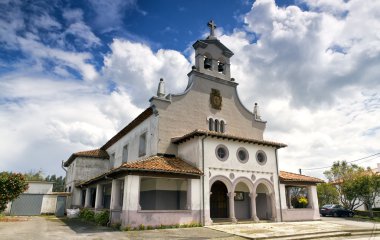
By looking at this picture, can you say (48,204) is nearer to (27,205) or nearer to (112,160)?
(27,205)

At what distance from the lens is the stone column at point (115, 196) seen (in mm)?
17250

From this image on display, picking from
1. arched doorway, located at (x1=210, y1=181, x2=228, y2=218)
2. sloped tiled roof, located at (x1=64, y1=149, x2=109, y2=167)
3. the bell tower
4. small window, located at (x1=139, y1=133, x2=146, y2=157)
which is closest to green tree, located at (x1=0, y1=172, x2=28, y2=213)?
sloped tiled roof, located at (x1=64, y1=149, x2=109, y2=167)

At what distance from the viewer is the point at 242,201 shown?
2205cm

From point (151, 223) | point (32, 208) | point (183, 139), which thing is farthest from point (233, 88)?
point (32, 208)

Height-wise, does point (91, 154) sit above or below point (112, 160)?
above

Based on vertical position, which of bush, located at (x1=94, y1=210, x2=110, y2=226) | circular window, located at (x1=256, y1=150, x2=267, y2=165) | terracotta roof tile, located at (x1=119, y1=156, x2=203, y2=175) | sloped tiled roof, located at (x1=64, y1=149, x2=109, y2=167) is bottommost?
bush, located at (x1=94, y1=210, x2=110, y2=226)

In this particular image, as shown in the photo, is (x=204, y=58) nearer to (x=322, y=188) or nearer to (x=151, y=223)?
(x=151, y=223)

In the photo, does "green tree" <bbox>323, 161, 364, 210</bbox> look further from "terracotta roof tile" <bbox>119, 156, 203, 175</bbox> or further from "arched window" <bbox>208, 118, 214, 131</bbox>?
"terracotta roof tile" <bbox>119, 156, 203, 175</bbox>

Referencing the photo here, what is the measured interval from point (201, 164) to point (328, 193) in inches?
1320

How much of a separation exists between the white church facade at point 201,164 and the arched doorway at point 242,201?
0.07 meters

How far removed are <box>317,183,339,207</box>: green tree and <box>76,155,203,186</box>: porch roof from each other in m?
33.1

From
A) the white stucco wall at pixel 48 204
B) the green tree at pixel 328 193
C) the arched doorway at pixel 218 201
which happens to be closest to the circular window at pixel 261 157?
the arched doorway at pixel 218 201

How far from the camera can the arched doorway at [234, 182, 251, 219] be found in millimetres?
21656

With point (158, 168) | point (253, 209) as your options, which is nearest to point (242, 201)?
Result: point (253, 209)
